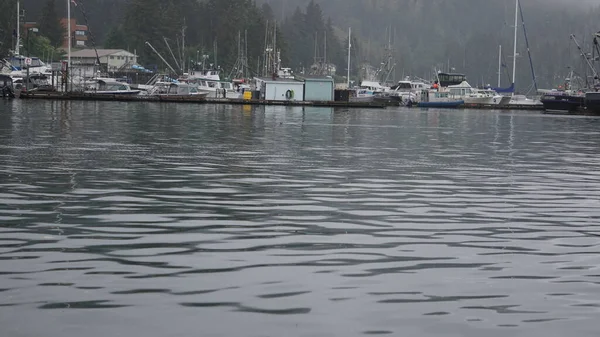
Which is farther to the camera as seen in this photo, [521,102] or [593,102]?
[521,102]

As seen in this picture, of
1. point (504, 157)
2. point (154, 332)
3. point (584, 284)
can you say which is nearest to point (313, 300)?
point (154, 332)

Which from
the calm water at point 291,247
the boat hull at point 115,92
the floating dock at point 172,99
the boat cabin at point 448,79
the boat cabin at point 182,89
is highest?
the boat cabin at point 448,79

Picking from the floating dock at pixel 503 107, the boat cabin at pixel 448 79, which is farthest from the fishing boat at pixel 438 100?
the boat cabin at pixel 448 79

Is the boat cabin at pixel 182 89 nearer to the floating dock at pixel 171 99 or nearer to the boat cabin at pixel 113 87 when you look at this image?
Answer: the floating dock at pixel 171 99

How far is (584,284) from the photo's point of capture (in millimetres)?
14711

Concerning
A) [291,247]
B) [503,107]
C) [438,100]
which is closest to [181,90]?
[438,100]

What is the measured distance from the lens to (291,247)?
56.3 ft

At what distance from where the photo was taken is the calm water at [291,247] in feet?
40.4

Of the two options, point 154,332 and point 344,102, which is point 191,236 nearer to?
point 154,332

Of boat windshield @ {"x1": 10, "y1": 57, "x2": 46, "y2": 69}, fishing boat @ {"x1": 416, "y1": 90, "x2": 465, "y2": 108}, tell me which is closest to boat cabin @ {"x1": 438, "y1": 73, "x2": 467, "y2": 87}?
fishing boat @ {"x1": 416, "y1": 90, "x2": 465, "y2": 108}

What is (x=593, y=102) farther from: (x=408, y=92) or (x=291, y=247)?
(x=291, y=247)

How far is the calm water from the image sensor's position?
12.3 metres

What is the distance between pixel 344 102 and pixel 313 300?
112 m

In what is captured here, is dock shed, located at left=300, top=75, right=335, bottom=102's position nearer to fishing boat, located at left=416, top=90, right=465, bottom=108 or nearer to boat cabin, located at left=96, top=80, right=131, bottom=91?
fishing boat, located at left=416, top=90, right=465, bottom=108
